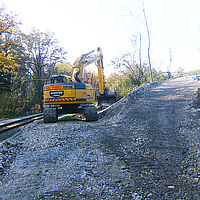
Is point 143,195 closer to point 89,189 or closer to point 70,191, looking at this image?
point 89,189

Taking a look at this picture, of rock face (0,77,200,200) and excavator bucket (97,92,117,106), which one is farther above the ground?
excavator bucket (97,92,117,106)

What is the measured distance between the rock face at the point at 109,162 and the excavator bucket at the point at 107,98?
8900mm

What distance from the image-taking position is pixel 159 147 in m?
5.84

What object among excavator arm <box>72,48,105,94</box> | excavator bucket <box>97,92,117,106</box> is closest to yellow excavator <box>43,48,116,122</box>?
excavator arm <box>72,48,105,94</box>

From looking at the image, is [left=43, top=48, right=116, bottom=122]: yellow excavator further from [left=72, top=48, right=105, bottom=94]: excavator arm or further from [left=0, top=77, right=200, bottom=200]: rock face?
[left=0, top=77, right=200, bottom=200]: rock face

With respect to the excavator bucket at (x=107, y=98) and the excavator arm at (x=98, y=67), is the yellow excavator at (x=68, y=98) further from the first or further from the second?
the excavator bucket at (x=107, y=98)

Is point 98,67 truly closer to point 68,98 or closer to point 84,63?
point 84,63

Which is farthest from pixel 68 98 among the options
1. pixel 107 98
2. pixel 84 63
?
pixel 107 98

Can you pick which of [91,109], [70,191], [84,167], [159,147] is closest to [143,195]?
[70,191]

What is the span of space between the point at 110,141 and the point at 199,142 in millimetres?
2443

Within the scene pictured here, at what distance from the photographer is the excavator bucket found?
17609 millimetres

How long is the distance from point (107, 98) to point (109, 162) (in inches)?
501

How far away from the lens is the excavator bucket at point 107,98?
17.6m

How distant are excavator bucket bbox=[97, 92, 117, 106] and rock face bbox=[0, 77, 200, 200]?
890cm
